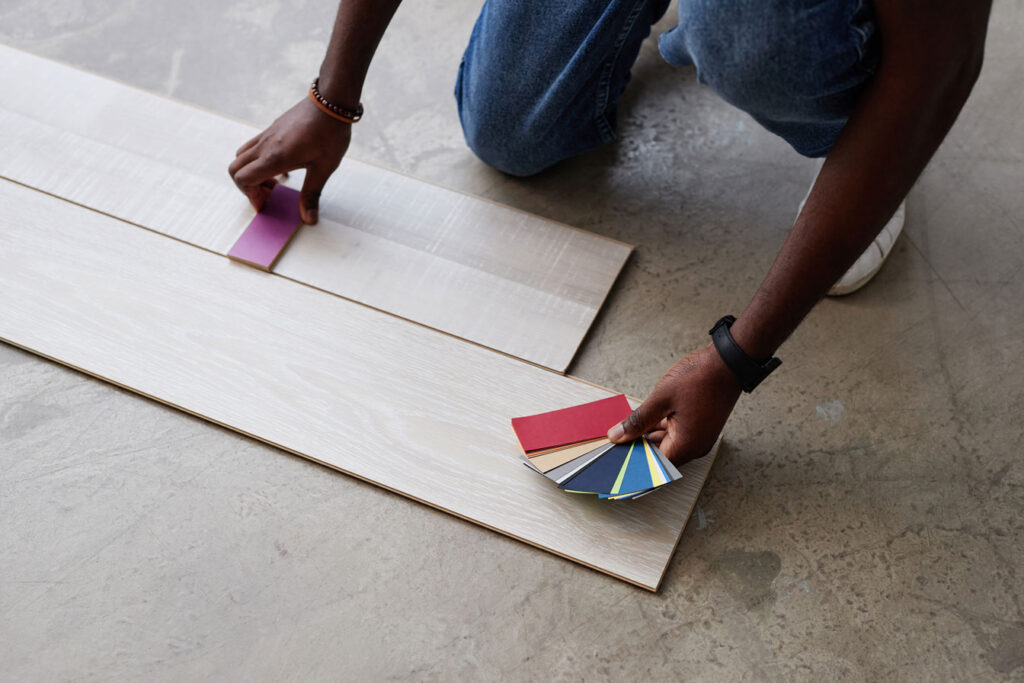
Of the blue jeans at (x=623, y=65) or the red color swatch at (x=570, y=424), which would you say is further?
the red color swatch at (x=570, y=424)

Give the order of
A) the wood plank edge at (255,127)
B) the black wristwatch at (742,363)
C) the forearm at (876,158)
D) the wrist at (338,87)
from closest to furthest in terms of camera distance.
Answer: the forearm at (876,158) < the black wristwatch at (742,363) < the wrist at (338,87) < the wood plank edge at (255,127)

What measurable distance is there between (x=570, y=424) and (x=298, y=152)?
0.71 metres

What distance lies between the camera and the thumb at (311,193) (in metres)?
1.64

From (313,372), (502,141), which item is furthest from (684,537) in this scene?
(502,141)

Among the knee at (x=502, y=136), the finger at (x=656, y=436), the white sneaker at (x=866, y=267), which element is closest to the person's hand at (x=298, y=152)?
the knee at (x=502, y=136)

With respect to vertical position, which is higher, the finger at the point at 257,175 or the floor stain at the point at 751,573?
the finger at the point at 257,175

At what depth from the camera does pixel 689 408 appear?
1323 millimetres

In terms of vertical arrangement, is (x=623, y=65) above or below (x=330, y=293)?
above

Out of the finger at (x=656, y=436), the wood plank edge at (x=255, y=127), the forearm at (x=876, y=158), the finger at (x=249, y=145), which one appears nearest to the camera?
the forearm at (x=876, y=158)

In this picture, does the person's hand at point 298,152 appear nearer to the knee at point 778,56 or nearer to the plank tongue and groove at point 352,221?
the plank tongue and groove at point 352,221

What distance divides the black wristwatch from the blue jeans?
35 centimetres

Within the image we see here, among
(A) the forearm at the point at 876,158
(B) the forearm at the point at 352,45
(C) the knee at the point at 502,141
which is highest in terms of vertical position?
(A) the forearm at the point at 876,158

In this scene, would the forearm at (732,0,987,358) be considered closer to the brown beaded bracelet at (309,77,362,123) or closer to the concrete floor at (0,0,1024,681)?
the concrete floor at (0,0,1024,681)

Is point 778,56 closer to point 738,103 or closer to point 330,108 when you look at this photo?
point 738,103
